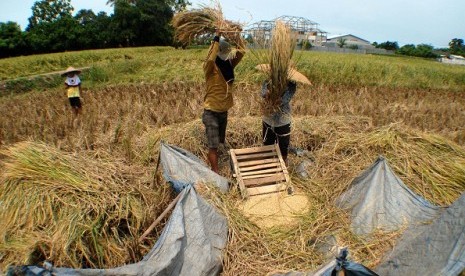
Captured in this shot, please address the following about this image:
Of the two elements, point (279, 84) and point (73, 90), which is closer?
point (279, 84)

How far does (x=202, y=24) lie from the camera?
349cm

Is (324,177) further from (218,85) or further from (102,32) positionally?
(102,32)

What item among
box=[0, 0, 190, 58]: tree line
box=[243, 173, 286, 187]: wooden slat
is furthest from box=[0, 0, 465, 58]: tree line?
box=[243, 173, 286, 187]: wooden slat

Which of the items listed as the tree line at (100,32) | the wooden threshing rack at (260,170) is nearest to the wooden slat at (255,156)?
the wooden threshing rack at (260,170)

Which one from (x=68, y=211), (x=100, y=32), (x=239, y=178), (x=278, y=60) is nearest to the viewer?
(x=68, y=211)

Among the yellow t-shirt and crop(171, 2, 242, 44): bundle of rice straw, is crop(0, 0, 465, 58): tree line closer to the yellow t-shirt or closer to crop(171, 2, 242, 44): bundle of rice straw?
the yellow t-shirt

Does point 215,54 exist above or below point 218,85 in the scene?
A: above

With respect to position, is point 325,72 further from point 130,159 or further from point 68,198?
point 68,198

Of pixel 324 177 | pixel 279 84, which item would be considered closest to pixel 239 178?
pixel 324 177

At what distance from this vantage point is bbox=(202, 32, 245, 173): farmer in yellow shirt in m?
3.45

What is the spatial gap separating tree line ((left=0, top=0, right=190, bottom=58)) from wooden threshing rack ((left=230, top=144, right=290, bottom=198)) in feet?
74.5

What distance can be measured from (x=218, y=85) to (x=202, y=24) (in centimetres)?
65

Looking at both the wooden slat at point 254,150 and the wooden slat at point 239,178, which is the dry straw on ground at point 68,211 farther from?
the wooden slat at point 254,150

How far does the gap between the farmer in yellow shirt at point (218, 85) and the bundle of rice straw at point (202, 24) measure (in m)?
0.08
